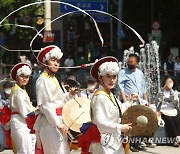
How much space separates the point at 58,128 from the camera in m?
6.06

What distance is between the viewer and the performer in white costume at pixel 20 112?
7.21m

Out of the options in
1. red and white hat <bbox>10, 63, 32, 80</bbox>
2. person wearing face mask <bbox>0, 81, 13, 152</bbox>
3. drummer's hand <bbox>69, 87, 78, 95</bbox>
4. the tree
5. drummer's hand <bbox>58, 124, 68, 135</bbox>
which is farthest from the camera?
the tree

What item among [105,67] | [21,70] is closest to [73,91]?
[21,70]

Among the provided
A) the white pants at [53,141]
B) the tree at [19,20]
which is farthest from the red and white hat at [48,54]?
the tree at [19,20]

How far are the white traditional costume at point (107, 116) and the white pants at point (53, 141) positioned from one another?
68 centimetres

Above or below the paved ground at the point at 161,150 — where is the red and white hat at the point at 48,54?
above

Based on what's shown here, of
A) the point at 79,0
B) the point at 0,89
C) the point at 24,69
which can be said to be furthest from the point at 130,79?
the point at 79,0

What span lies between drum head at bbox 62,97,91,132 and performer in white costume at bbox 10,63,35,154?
3.10 feet

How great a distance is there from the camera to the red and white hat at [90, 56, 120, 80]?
213 inches

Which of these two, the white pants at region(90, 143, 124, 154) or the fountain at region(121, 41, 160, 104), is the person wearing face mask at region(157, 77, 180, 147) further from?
the white pants at region(90, 143, 124, 154)

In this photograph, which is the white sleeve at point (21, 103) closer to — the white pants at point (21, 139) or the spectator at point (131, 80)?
the white pants at point (21, 139)

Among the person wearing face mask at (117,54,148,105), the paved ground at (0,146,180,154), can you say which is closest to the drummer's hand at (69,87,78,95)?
the person wearing face mask at (117,54,148,105)

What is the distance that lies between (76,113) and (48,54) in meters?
0.74

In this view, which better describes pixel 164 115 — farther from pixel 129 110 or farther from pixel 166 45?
pixel 166 45
